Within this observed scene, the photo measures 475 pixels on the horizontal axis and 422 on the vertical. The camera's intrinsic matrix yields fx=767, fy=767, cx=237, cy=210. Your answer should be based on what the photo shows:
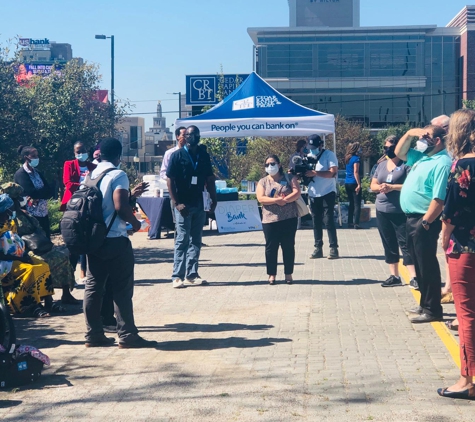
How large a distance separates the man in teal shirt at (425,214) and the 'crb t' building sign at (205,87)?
2498 cm

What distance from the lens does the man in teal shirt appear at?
23.4ft

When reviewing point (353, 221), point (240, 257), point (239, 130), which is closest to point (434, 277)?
point (240, 257)

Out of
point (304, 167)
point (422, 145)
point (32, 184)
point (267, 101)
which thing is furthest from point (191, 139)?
point (267, 101)

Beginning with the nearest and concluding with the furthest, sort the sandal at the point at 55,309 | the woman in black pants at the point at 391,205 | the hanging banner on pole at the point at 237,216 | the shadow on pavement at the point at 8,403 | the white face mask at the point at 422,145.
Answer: the shadow on pavement at the point at 8,403 < the white face mask at the point at 422,145 < the sandal at the point at 55,309 < the woman in black pants at the point at 391,205 < the hanging banner on pole at the point at 237,216

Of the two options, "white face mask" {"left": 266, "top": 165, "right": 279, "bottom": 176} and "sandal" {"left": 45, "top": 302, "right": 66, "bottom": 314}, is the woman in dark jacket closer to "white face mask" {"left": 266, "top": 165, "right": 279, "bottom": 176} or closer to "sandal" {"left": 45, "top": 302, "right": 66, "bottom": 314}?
"sandal" {"left": 45, "top": 302, "right": 66, "bottom": 314}

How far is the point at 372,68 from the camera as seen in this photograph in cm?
8044

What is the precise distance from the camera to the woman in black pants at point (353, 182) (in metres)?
17.2

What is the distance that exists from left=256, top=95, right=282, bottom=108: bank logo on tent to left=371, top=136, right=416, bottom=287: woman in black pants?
23.6 feet

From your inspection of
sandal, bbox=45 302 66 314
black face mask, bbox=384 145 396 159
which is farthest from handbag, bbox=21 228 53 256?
black face mask, bbox=384 145 396 159

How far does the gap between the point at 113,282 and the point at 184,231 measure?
10.5 feet

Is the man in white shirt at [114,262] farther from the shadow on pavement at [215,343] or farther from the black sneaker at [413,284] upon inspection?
the black sneaker at [413,284]

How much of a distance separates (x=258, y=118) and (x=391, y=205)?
7.38 metres

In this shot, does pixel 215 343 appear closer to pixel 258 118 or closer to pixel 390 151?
pixel 390 151

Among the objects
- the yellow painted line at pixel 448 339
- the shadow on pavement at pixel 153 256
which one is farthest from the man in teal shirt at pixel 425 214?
the shadow on pavement at pixel 153 256
